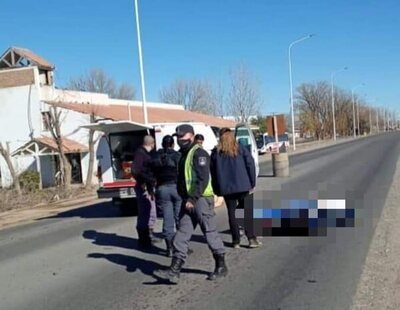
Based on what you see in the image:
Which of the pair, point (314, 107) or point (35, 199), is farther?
point (314, 107)

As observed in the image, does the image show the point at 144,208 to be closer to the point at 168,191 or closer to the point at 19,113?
the point at 168,191

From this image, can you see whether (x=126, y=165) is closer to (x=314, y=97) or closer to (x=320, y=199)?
(x=320, y=199)

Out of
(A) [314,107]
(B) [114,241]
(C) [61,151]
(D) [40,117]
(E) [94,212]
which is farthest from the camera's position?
(A) [314,107]

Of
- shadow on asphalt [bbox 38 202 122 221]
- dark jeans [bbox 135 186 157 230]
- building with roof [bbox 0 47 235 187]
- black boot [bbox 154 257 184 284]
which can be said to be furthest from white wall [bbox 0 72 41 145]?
black boot [bbox 154 257 184 284]

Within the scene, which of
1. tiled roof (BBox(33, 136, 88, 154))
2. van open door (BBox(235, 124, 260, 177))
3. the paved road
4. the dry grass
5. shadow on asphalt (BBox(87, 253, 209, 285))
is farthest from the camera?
tiled roof (BBox(33, 136, 88, 154))

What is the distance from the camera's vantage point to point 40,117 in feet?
120

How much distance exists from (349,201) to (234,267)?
3.45 metres

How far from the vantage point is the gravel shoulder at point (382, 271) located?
557cm

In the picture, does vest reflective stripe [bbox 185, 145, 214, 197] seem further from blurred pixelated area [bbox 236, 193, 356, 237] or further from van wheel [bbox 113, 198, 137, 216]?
van wheel [bbox 113, 198, 137, 216]

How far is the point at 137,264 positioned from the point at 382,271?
3.29 m

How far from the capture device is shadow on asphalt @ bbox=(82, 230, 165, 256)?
29.1 feet

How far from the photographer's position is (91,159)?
3038 centimetres

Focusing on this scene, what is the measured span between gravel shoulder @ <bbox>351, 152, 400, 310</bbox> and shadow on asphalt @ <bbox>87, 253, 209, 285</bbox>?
202 centimetres

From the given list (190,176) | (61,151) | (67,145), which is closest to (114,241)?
(190,176)
